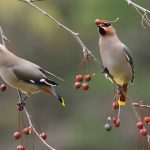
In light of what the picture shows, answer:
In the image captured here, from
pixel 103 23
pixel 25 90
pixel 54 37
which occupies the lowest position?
pixel 25 90

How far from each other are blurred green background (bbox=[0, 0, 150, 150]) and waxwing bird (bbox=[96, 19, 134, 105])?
4.55 m

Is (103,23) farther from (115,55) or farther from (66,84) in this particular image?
(66,84)

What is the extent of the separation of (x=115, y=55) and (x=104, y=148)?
6224 mm

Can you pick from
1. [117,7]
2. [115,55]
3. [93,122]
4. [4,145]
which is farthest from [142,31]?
[115,55]

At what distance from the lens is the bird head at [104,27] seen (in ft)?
14.9

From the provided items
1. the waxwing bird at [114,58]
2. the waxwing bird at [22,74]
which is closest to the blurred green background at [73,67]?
the waxwing bird at [114,58]

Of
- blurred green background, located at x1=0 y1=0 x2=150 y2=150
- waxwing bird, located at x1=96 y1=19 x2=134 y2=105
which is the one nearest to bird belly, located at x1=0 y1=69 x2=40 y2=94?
waxwing bird, located at x1=96 y1=19 x2=134 y2=105

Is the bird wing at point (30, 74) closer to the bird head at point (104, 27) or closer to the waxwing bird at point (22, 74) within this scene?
the waxwing bird at point (22, 74)

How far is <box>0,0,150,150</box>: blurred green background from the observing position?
10109 millimetres

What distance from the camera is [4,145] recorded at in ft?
38.6

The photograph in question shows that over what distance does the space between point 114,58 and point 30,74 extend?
0.69 metres

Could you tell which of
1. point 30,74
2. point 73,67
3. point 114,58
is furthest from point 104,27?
point 73,67

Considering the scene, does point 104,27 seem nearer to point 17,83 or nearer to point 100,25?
point 100,25

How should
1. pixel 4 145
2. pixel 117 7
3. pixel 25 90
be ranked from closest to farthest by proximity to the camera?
pixel 25 90 → pixel 117 7 → pixel 4 145
